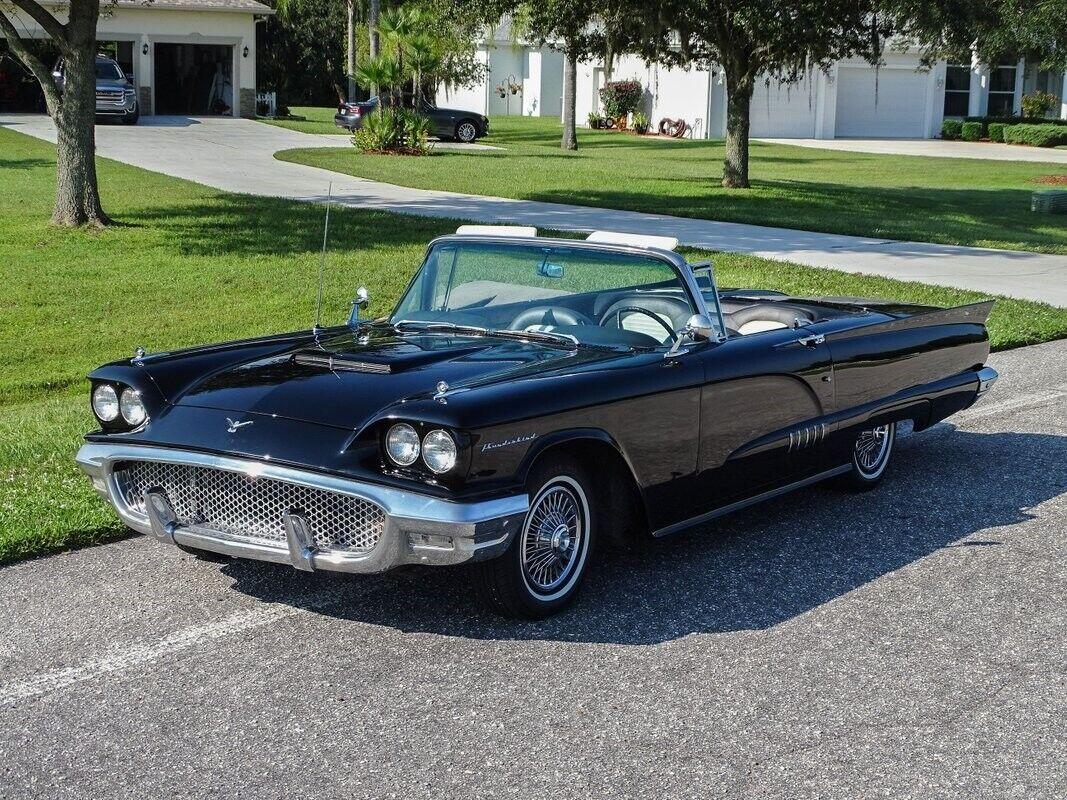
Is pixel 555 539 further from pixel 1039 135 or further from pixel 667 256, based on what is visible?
pixel 1039 135

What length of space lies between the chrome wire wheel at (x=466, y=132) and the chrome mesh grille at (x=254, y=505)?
3306 centimetres

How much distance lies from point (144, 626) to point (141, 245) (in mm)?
11397

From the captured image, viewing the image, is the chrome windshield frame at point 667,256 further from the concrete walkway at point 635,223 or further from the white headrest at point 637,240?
the concrete walkway at point 635,223

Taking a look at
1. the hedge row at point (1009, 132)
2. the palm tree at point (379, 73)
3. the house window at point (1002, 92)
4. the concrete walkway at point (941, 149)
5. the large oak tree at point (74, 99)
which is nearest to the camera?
the large oak tree at point (74, 99)

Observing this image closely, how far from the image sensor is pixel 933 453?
7645 mm

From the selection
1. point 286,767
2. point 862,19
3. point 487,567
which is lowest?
point 286,767

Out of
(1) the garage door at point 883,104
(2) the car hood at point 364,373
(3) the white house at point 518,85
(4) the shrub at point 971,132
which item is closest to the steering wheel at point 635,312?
(2) the car hood at point 364,373

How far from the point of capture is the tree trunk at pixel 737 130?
906 inches

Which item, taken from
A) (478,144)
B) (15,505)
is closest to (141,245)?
(15,505)

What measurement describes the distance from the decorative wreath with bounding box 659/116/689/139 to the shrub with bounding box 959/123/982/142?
10.4m

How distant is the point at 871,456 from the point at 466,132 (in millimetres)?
31623

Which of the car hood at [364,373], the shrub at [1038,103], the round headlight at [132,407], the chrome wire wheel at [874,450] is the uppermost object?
the shrub at [1038,103]

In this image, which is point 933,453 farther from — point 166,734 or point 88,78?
point 88,78

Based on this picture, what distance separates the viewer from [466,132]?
122 ft
